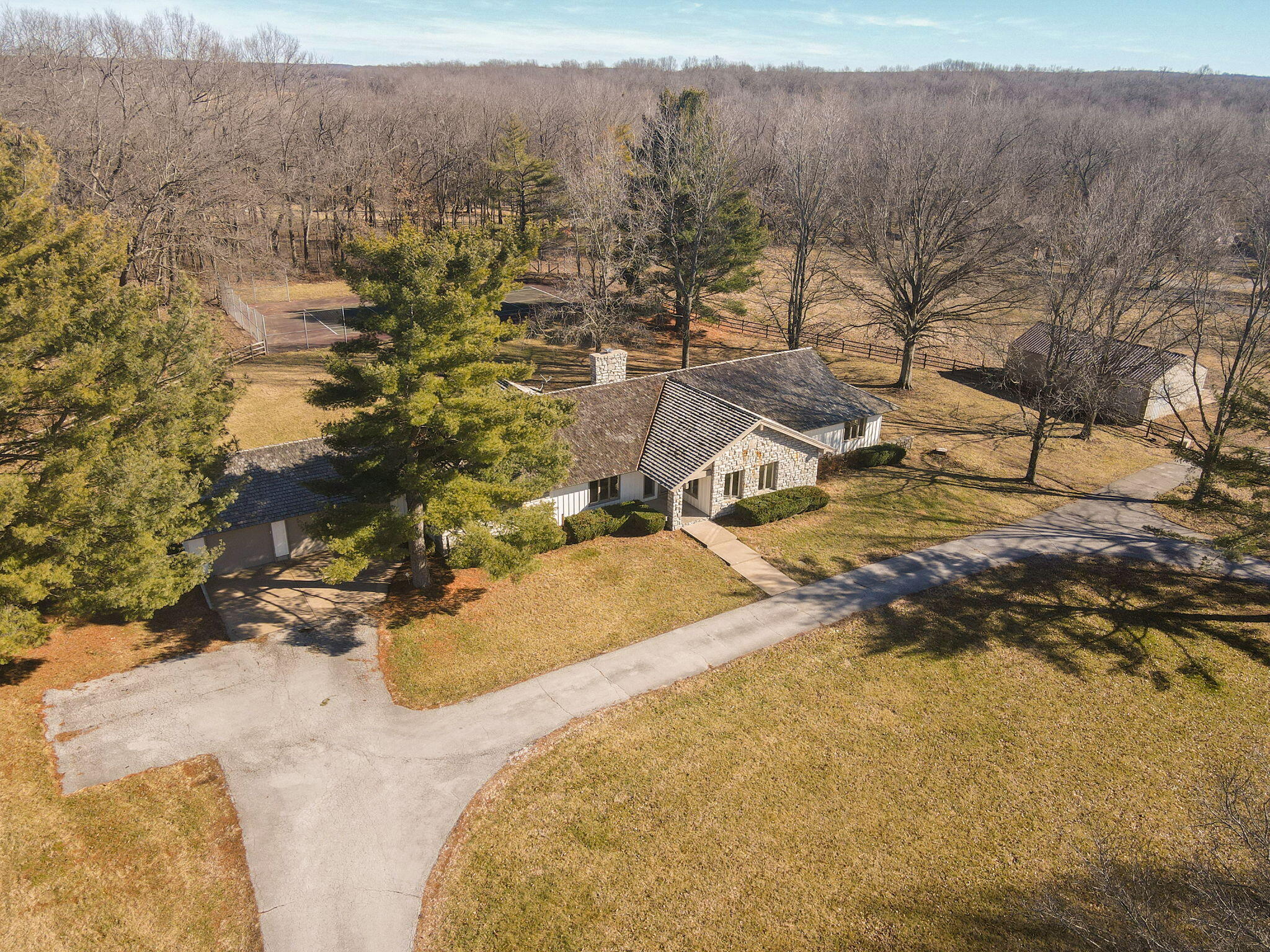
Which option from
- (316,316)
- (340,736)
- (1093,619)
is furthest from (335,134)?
(1093,619)

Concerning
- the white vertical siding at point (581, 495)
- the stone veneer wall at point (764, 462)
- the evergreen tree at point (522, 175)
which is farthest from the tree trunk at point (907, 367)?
the evergreen tree at point (522, 175)

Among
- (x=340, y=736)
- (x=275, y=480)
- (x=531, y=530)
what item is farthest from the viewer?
(x=275, y=480)

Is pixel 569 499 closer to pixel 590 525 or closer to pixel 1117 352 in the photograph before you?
pixel 590 525

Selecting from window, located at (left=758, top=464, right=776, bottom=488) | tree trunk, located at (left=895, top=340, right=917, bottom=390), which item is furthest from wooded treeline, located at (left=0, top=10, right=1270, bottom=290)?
window, located at (left=758, top=464, right=776, bottom=488)

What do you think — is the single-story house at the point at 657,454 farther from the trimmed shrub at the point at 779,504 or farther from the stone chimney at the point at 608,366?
the trimmed shrub at the point at 779,504

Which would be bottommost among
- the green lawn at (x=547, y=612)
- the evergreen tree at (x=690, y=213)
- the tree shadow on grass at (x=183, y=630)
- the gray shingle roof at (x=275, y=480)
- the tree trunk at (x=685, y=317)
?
the green lawn at (x=547, y=612)
